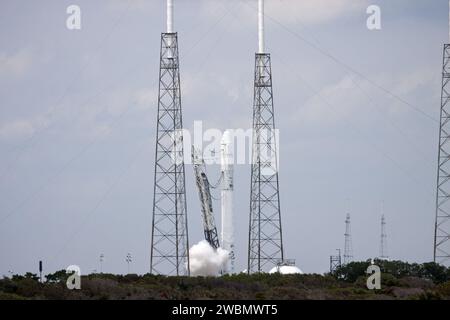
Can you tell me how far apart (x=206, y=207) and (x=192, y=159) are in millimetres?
6053

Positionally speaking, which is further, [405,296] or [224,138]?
[224,138]

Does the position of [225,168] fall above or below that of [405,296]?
above

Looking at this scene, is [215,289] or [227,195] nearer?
[215,289]

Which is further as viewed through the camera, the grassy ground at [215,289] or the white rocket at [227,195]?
the white rocket at [227,195]

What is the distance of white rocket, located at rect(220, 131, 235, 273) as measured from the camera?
14850 centimetres

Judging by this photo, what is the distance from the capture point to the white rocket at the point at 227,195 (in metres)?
148

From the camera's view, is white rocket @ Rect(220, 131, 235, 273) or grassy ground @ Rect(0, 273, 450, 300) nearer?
grassy ground @ Rect(0, 273, 450, 300)

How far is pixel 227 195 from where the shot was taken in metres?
150

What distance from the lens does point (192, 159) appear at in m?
150
